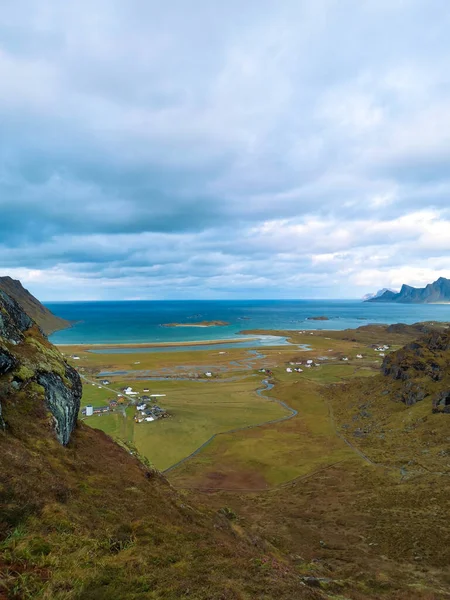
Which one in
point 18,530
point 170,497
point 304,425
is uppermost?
point 18,530

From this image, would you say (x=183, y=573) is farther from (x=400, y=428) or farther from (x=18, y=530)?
(x=400, y=428)

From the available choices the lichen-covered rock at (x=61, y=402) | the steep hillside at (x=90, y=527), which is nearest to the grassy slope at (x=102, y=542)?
the steep hillside at (x=90, y=527)

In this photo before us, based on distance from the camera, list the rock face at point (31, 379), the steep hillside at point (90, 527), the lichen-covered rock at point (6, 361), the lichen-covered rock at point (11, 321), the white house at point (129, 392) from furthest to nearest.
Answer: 1. the white house at point (129, 392)
2. the lichen-covered rock at point (11, 321)
3. the lichen-covered rock at point (6, 361)
4. the rock face at point (31, 379)
5. the steep hillside at point (90, 527)

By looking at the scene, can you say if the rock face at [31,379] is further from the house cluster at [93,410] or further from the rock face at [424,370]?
the rock face at [424,370]

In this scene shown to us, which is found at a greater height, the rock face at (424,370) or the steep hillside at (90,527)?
the steep hillside at (90,527)

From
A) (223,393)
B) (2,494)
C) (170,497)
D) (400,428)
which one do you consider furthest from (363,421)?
(2,494)

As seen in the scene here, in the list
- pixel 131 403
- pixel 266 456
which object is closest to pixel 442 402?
pixel 266 456
